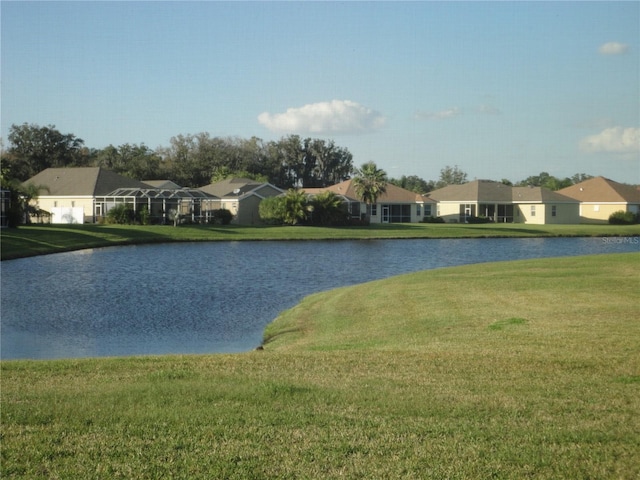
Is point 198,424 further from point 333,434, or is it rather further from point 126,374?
point 126,374

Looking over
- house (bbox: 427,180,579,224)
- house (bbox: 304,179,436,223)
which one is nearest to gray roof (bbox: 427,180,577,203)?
house (bbox: 427,180,579,224)

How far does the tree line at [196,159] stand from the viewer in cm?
10250

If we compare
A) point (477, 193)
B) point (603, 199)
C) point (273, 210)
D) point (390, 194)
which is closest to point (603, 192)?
point (603, 199)

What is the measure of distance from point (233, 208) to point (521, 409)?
7226 cm

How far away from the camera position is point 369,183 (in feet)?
287

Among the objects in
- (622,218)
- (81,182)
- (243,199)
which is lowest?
(622,218)

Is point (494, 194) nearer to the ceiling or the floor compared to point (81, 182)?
nearer to the floor

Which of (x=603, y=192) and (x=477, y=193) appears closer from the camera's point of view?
(x=477, y=193)

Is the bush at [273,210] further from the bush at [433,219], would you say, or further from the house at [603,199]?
the house at [603,199]

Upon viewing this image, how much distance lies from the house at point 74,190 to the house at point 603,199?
54.3 metres

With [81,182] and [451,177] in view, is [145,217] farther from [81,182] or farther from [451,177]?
[451,177]

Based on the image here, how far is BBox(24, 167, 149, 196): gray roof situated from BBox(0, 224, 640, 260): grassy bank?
1071cm

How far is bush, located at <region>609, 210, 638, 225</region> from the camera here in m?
90.3

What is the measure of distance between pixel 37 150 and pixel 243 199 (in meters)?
38.3
